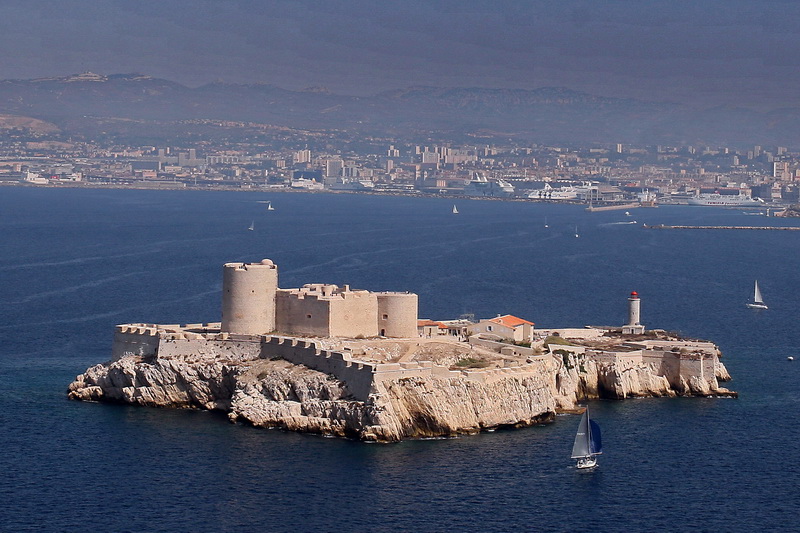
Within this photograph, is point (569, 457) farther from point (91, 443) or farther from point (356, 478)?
point (91, 443)

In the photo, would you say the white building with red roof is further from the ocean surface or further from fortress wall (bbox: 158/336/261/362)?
fortress wall (bbox: 158/336/261/362)

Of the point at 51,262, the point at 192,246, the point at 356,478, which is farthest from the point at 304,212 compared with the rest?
the point at 356,478

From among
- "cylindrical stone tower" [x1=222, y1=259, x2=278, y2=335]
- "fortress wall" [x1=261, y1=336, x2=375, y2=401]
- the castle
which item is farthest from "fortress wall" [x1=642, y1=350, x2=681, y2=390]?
"cylindrical stone tower" [x1=222, y1=259, x2=278, y2=335]

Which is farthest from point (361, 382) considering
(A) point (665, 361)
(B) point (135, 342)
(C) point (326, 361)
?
(A) point (665, 361)

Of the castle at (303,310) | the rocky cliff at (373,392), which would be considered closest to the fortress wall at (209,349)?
the rocky cliff at (373,392)

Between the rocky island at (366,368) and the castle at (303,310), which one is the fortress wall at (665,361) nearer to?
the rocky island at (366,368)

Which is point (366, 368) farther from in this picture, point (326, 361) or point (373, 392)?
point (326, 361)
